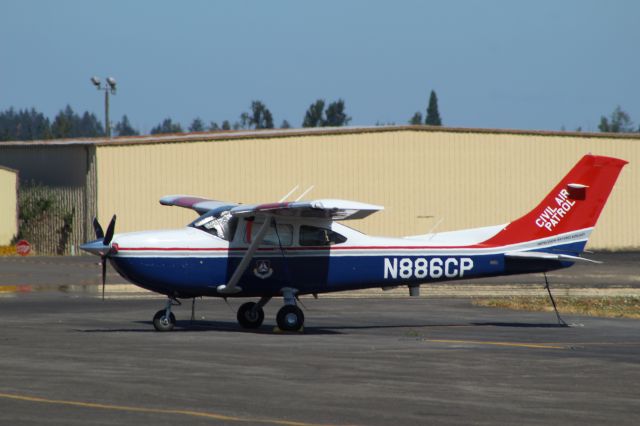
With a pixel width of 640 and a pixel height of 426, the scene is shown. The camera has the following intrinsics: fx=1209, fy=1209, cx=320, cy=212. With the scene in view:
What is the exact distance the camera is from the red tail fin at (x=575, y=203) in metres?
21.7

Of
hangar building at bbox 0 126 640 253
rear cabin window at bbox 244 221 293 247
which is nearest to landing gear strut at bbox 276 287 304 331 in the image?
rear cabin window at bbox 244 221 293 247

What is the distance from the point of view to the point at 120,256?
19.3m

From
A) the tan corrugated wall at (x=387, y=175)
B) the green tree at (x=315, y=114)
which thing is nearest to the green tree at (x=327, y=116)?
the green tree at (x=315, y=114)

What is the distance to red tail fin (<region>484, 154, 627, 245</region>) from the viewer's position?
21.7 meters

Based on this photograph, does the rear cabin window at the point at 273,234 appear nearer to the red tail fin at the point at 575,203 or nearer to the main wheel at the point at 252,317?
the main wheel at the point at 252,317

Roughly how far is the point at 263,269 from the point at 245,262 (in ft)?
1.31

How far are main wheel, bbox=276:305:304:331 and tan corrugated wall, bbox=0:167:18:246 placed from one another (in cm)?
3162

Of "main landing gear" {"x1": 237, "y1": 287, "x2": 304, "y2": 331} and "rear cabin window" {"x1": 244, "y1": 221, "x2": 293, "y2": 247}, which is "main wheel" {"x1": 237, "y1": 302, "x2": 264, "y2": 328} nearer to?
"main landing gear" {"x1": 237, "y1": 287, "x2": 304, "y2": 331}

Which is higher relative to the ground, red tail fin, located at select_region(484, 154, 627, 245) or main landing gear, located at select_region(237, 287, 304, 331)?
red tail fin, located at select_region(484, 154, 627, 245)

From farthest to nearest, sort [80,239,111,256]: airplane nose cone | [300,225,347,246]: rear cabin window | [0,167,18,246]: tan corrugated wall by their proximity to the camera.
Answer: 1. [0,167,18,246]: tan corrugated wall
2. [300,225,347,246]: rear cabin window
3. [80,239,111,256]: airplane nose cone

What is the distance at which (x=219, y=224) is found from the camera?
66.4ft

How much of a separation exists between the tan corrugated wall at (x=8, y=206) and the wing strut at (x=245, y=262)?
31.3 m

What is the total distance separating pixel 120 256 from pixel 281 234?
274cm

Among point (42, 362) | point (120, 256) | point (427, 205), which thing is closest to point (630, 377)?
point (42, 362)
